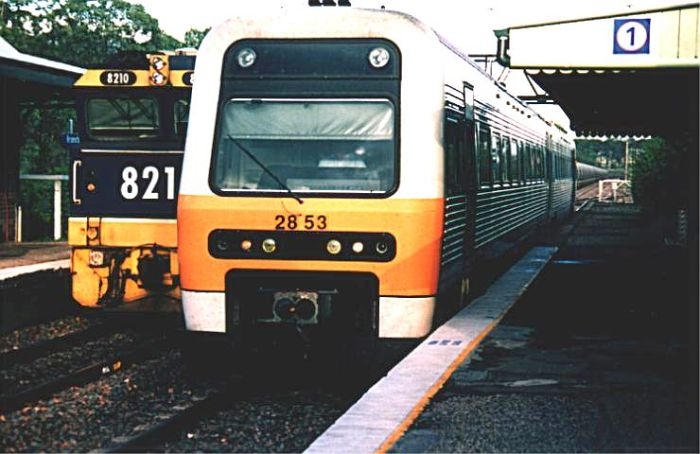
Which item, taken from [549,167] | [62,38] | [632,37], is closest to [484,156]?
[632,37]

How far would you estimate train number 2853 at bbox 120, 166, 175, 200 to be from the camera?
12.6m

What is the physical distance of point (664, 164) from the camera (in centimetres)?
3603

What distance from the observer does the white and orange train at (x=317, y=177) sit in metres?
9.09

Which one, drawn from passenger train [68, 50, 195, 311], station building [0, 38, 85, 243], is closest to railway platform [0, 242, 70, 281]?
station building [0, 38, 85, 243]

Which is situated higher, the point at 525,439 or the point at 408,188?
the point at 408,188

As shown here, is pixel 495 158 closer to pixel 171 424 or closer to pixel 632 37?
pixel 632 37

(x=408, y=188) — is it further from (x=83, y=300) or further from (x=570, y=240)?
(x=570, y=240)

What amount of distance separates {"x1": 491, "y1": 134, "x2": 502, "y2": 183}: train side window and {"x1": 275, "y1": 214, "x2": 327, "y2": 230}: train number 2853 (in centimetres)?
445

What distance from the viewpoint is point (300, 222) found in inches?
360

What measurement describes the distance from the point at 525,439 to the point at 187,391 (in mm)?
3655

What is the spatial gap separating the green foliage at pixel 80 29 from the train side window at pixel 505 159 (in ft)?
115

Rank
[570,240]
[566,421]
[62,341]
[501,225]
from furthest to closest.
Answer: [570,240], [501,225], [62,341], [566,421]

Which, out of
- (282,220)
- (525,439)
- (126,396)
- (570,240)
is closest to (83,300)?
(126,396)

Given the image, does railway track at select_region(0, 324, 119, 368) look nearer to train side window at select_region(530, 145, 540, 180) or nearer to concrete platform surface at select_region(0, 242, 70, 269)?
concrete platform surface at select_region(0, 242, 70, 269)
